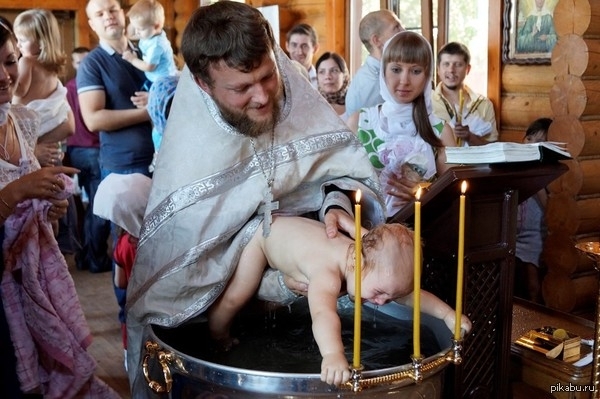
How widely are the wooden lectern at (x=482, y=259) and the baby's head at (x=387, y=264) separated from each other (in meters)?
0.41

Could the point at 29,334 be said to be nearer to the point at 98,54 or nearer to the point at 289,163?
the point at 289,163

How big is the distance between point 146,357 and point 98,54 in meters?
2.42

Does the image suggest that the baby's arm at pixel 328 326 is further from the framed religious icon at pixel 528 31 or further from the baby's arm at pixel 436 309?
the framed religious icon at pixel 528 31

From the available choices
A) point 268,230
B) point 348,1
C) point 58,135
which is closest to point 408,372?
point 268,230

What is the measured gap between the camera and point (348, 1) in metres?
6.53

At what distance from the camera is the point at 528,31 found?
4777 mm

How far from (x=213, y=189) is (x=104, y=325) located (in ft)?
8.91

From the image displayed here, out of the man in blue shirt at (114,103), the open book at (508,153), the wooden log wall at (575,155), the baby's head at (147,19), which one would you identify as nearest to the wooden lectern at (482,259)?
the open book at (508,153)

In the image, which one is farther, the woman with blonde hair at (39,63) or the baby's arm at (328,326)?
the woman with blonde hair at (39,63)

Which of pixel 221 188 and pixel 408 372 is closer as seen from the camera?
pixel 408 372

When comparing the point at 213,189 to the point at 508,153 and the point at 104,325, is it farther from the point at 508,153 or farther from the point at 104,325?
the point at 104,325

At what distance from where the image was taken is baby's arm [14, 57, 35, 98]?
12.1ft

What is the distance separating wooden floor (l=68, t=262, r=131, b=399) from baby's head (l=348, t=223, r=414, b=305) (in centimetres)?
197

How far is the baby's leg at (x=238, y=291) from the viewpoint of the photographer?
5.51 ft
